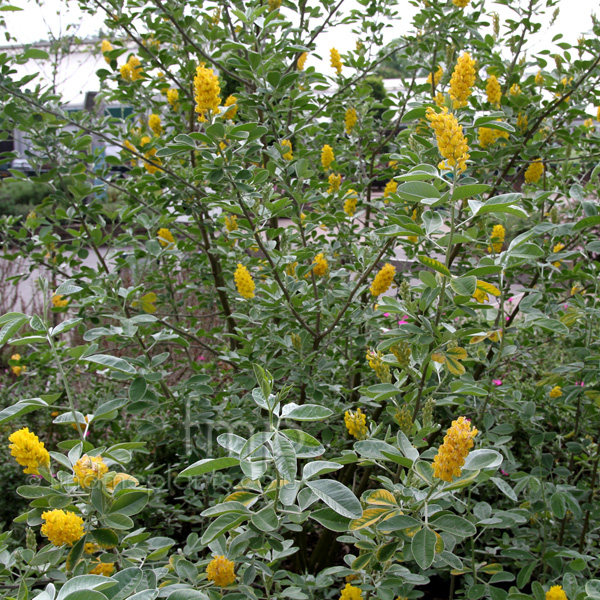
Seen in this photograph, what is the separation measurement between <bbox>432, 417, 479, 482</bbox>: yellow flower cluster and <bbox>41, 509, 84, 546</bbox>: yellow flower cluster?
690mm

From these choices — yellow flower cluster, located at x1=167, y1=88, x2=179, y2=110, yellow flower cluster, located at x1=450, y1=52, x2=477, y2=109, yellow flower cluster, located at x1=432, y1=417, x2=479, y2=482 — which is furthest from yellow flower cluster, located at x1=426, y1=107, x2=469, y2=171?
yellow flower cluster, located at x1=167, y1=88, x2=179, y2=110

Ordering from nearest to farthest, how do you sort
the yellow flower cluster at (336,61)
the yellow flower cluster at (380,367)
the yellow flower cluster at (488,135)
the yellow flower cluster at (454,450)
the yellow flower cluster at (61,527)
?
the yellow flower cluster at (454,450)
the yellow flower cluster at (61,527)
the yellow flower cluster at (380,367)
the yellow flower cluster at (488,135)
the yellow flower cluster at (336,61)

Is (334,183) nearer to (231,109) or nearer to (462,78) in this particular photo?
(231,109)

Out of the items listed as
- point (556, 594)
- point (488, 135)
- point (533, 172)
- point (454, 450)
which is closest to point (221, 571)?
point (454, 450)

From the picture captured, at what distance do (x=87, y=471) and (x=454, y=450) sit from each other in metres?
0.71

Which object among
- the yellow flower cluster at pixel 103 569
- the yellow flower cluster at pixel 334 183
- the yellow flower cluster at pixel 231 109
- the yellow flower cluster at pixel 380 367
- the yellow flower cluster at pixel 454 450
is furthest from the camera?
the yellow flower cluster at pixel 334 183

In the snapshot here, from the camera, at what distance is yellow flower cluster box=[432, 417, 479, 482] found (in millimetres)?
864

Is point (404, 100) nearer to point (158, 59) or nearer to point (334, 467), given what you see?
point (158, 59)

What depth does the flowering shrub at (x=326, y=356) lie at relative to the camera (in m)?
1.02

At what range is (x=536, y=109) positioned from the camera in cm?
223

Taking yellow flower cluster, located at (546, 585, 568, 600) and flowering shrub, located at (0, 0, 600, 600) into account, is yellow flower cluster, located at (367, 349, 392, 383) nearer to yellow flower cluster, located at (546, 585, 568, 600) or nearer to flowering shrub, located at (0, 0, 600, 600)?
flowering shrub, located at (0, 0, 600, 600)

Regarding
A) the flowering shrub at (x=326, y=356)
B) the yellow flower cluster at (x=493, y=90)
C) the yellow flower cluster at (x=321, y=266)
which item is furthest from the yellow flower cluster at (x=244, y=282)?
the yellow flower cluster at (x=493, y=90)

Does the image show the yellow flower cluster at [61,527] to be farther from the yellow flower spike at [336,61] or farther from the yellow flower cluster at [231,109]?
Answer: the yellow flower spike at [336,61]

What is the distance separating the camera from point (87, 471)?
3.36 ft
